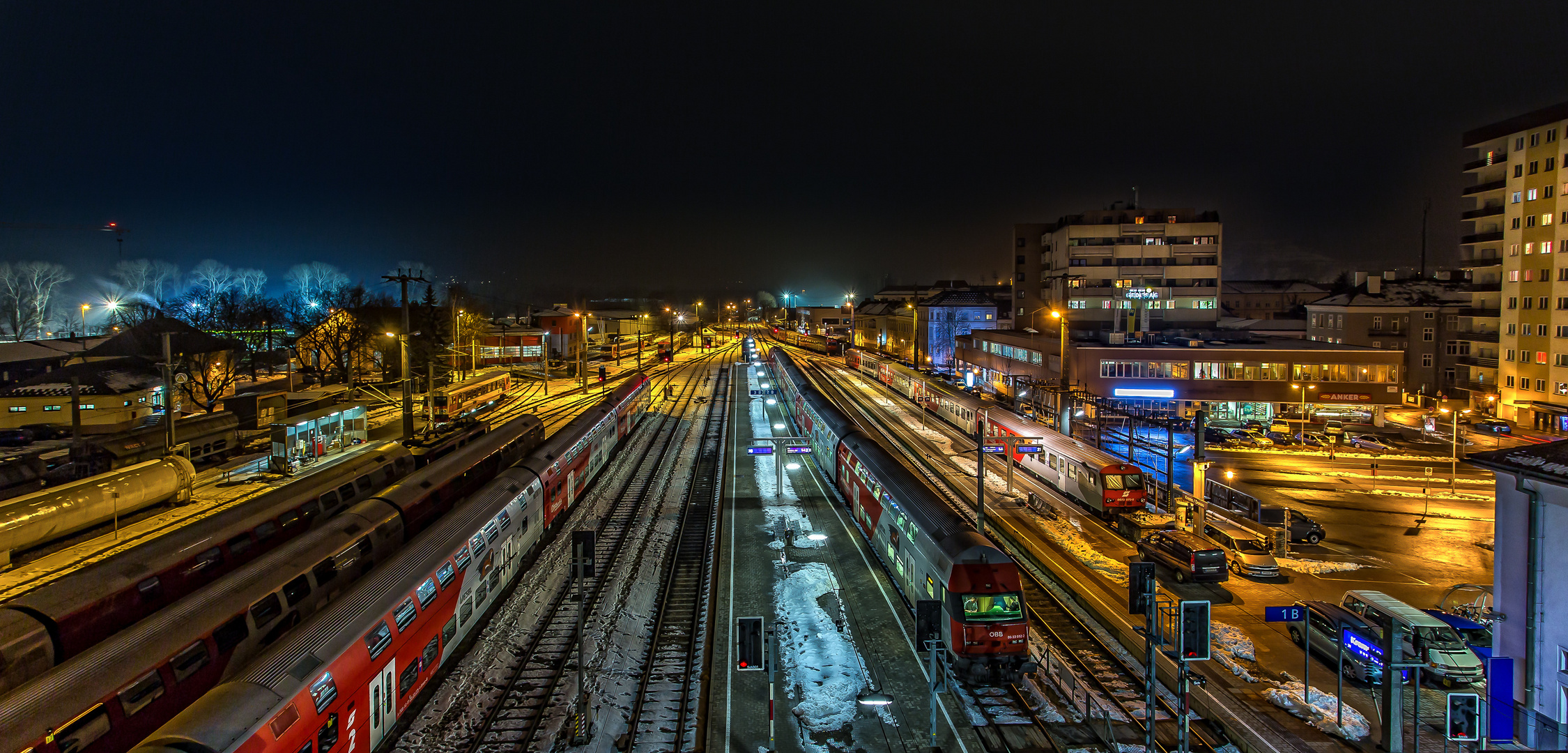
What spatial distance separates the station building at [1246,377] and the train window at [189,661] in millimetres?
42115

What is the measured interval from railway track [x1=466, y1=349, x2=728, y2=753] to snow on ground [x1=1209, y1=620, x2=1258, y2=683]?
12788 millimetres

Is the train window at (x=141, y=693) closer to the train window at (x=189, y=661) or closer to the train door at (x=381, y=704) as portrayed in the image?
the train window at (x=189, y=661)

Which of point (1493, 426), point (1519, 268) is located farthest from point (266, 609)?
point (1519, 268)

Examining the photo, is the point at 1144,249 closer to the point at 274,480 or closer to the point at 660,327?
the point at 274,480

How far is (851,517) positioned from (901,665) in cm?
1076

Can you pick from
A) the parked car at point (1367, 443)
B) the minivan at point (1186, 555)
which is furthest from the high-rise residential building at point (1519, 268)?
the minivan at point (1186, 555)

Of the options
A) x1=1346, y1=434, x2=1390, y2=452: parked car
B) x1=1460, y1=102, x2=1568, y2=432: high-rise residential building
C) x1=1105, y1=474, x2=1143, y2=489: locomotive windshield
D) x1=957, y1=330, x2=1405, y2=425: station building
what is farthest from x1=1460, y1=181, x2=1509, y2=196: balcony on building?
x1=1105, y1=474, x2=1143, y2=489: locomotive windshield

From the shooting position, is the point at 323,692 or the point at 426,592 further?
the point at 426,592

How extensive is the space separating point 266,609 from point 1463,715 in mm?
17815

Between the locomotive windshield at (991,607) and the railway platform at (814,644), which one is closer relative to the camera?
the railway platform at (814,644)

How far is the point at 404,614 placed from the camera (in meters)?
12.1

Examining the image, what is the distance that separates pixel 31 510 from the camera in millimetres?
20875

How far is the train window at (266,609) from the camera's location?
1162cm

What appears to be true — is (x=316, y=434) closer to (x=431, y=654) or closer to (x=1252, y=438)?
(x=431, y=654)
